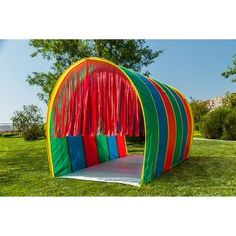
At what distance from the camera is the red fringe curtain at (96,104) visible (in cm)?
763

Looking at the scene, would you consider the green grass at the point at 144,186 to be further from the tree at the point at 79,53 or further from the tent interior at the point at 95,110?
the tree at the point at 79,53

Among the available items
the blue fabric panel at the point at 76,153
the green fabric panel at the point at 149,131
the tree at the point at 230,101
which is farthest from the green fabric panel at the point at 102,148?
the tree at the point at 230,101

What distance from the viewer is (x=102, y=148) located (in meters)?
9.78

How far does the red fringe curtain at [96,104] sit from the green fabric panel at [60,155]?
7.3 inches

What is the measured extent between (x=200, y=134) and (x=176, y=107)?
22.7 ft

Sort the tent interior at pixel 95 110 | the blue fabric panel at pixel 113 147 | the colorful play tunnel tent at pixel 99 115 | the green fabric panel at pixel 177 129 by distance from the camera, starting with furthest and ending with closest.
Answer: the blue fabric panel at pixel 113 147, the green fabric panel at pixel 177 129, the tent interior at pixel 95 110, the colorful play tunnel tent at pixel 99 115

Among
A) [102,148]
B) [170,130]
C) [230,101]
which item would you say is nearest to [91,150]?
[102,148]

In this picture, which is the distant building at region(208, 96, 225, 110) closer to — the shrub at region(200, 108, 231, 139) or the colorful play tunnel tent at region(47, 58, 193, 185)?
the shrub at region(200, 108, 231, 139)

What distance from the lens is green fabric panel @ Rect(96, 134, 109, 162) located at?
9591mm

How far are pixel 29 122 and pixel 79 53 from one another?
3.49 metres

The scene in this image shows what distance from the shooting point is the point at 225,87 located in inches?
500
